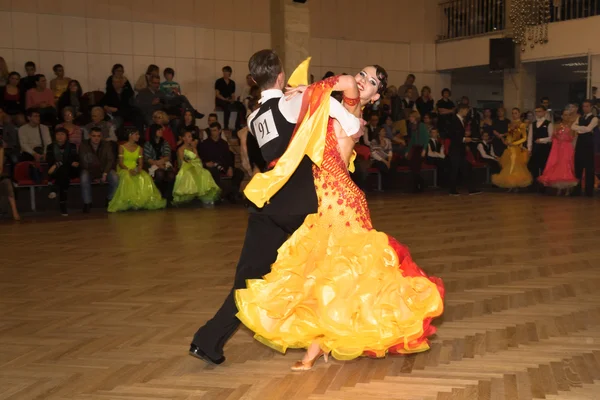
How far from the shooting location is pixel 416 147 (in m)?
11.8

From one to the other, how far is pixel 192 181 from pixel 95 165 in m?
1.25

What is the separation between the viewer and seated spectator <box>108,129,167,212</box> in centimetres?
925

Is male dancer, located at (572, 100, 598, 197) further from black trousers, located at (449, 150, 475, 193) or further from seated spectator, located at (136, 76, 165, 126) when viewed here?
seated spectator, located at (136, 76, 165, 126)

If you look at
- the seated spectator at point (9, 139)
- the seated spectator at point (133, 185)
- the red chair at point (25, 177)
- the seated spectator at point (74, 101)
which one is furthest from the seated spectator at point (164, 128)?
the seated spectator at point (9, 139)

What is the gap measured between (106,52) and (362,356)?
33.9ft

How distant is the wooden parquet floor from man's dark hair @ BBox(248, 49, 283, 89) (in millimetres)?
1202

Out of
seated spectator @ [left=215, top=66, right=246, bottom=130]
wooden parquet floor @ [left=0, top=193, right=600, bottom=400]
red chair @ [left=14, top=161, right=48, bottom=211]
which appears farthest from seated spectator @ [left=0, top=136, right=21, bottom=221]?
seated spectator @ [left=215, top=66, right=246, bottom=130]

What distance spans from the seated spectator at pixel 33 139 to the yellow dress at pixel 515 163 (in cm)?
689

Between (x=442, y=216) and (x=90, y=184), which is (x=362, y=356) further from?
(x=90, y=184)

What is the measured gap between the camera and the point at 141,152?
9.58 metres

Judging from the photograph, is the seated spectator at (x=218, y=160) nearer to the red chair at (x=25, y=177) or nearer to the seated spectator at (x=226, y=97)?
the seated spectator at (x=226, y=97)

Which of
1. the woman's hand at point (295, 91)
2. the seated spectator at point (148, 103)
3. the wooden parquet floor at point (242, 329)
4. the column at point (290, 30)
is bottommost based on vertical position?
the wooden parquet floor at point (242, 329)

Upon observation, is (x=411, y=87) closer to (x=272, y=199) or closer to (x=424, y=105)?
(x=424, y=105)

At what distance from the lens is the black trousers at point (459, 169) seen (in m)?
11.1
